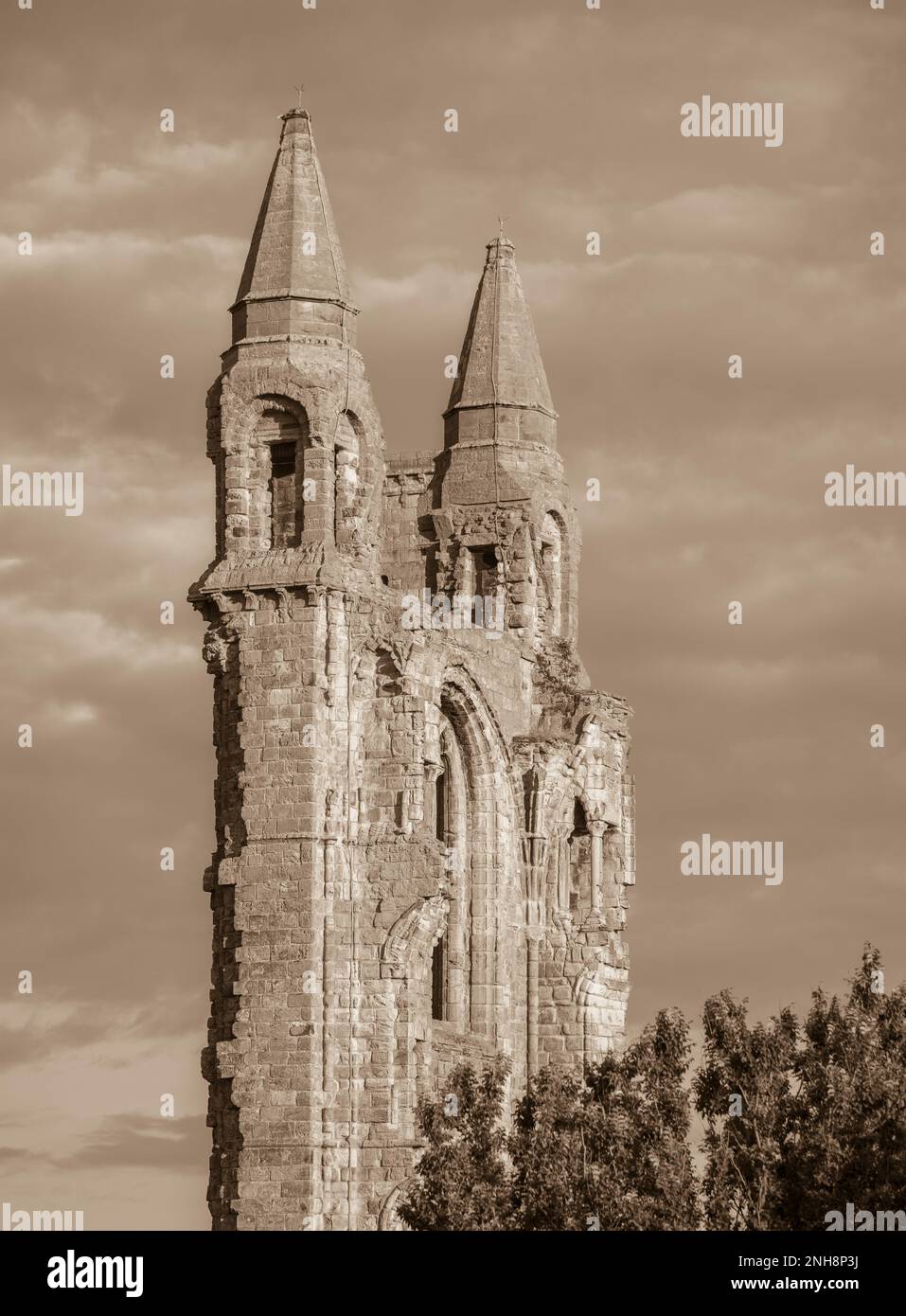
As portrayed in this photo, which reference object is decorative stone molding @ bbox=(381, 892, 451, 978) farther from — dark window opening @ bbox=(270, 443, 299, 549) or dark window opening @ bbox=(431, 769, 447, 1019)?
dark window opening @ bbox=(270, 443, 299, 549)

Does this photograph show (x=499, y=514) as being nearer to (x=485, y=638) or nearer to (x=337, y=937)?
(x=485, y=638)

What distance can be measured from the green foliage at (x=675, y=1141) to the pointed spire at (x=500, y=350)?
57.4 feet

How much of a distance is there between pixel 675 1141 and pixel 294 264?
50.1 feet

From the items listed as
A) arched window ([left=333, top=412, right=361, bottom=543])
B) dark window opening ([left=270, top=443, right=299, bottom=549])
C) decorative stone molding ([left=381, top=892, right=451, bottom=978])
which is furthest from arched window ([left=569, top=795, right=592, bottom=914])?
dark window opening ([left=270, top=443, right=299, bottom=549])

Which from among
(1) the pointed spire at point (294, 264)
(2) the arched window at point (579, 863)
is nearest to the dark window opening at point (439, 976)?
(2) the arched window at point (579, 863)

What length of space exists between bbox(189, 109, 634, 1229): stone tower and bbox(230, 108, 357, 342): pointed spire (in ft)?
0.15

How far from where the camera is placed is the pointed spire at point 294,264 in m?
46.5

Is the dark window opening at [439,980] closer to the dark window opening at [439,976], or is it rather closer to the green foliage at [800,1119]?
the dark window opening at [439,976]

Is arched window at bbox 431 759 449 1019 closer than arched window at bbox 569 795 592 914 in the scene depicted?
Yes

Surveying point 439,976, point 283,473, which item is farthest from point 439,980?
point 283,473

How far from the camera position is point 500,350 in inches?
2234

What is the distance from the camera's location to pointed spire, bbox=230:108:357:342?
46500 millimetres

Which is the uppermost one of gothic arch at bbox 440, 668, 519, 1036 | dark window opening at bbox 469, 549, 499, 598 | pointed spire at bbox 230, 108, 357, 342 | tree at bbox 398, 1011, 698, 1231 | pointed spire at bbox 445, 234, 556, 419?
pointed spire at bbox 445, 234, 556, 419
